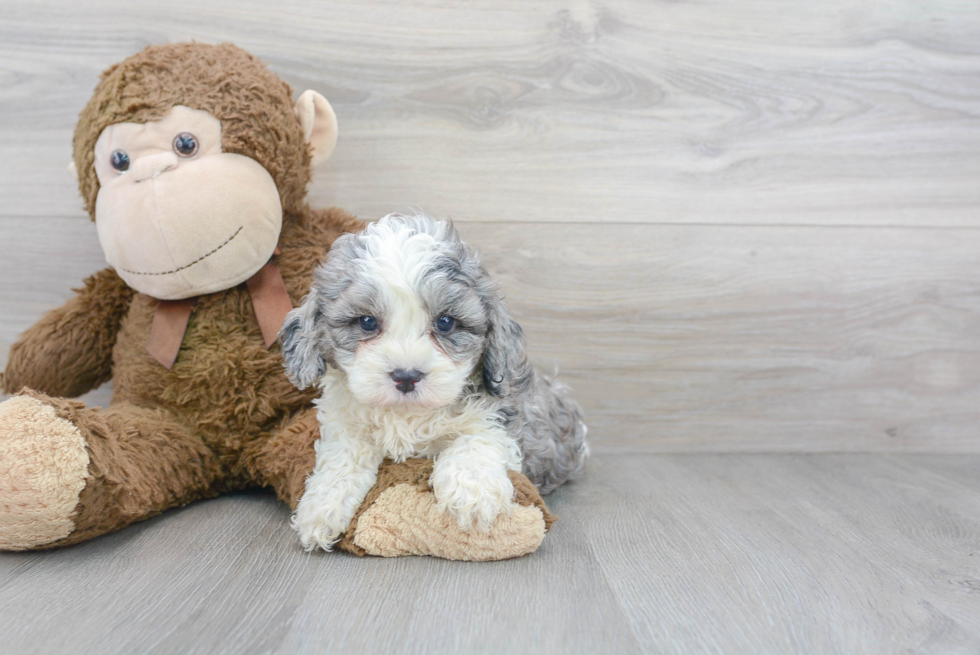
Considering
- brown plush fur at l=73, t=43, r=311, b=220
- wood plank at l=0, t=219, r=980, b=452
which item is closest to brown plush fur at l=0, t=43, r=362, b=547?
brown plush fur at l=73, t=43, r=311, b=220

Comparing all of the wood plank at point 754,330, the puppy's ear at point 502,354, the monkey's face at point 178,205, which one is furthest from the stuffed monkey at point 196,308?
the wood plank at point 754,330

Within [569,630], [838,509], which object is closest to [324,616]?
[569,630]

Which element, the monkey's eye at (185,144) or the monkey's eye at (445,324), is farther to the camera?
the monkey's eye at (185,144)

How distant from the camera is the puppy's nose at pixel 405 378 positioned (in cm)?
113

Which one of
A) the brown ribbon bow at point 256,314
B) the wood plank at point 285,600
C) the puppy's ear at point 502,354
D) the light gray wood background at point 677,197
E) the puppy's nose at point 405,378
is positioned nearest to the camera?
the wood plank at point 285,600

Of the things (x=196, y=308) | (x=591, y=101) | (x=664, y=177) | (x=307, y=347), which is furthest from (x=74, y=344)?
(x=664, y=177)

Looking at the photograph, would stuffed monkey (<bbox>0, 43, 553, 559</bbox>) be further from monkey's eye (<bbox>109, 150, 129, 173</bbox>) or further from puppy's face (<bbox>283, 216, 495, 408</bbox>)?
puppy's face (<bbox>283, 216, 495, 408</bbox>)

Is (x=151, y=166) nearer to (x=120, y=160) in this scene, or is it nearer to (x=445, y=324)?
(x=120, y=160)

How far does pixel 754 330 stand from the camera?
2.02 meters

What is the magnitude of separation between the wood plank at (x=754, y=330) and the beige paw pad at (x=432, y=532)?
2.65 ft

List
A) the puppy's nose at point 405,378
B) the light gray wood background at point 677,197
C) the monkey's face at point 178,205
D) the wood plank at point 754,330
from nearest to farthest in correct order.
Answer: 1. the puppy's nose at point 405,378
2. the monkey's face at point 178,205
3. the light gray wood background at point 677,197
4. the wood plank at point 754,330

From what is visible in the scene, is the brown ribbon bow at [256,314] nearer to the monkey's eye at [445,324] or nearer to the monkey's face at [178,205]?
the monkey's face at [178,205]

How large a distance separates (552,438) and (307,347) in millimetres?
567

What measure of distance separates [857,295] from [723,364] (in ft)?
1.43
